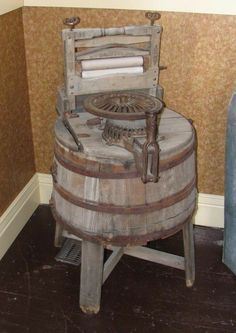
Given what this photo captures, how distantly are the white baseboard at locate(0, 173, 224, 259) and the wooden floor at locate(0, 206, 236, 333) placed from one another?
10 cm

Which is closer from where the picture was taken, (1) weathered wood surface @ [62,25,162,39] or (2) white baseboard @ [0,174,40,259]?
(1) weathered wood surface @ [62,25,162,39]

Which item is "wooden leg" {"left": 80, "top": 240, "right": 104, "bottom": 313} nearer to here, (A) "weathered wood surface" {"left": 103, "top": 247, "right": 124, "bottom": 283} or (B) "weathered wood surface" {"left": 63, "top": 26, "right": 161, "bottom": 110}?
(A) "weathered wood surface" {"left": 103, "top": 247, "right": 124, "bottom": 283}

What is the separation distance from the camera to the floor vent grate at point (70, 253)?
2487mm

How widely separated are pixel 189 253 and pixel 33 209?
3.67 feet

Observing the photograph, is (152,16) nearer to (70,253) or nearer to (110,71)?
(110,71)

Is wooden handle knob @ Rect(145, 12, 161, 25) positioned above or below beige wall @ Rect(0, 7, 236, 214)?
above

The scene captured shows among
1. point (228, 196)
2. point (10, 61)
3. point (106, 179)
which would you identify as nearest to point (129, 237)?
point (106, 179)

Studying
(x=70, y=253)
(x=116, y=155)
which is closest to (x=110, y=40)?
(x=116, y=155)

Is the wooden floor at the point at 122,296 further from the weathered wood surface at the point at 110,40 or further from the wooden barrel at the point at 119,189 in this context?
the weathered wood surface at the point at 110,40

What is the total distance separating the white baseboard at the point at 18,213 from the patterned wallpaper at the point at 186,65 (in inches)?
17.3

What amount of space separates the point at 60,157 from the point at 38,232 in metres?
0.93

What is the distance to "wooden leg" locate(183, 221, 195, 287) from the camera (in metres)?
2.16

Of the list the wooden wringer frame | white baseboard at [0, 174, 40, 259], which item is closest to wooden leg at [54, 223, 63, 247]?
white baseboard at [0, 174, 40, 259]

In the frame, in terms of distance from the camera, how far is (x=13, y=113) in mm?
2494
